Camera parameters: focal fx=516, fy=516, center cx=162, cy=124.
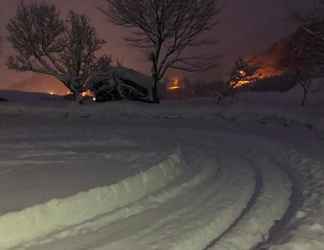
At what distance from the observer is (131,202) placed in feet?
31.9

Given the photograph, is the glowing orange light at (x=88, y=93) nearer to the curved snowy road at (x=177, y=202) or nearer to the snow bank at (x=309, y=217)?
the curved snowy road at (x=177, y=202)

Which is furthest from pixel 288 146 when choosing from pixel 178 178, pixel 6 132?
pixel 6 132

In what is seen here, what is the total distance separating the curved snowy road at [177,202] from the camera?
7.67 metres

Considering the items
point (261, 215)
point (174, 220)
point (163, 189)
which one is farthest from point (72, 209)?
point (261, 215)

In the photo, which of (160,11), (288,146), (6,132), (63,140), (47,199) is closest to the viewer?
(47,199)

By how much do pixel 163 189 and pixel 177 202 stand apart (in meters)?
0.93

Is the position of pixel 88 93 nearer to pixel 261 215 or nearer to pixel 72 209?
pixel 72 209

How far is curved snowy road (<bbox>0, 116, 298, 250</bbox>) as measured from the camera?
7.67 meters

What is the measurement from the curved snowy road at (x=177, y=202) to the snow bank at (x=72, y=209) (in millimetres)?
24

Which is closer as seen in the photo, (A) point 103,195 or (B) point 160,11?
(A) point 103,195

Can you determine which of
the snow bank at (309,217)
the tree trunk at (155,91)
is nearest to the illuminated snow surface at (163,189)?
the snow bank at (309,217)

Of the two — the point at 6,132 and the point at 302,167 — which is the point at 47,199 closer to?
the point at 302,167

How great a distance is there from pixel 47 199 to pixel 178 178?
140 inches

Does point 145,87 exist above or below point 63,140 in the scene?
above
